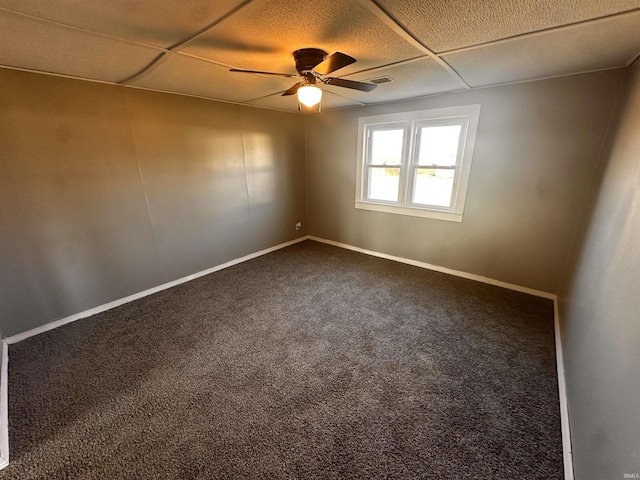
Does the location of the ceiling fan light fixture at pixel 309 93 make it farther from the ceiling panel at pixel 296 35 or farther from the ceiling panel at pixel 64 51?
the ceiling panel at pixel 64 51

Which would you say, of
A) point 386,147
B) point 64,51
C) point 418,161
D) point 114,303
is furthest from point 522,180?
point 114,303

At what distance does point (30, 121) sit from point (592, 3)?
3886 millimetres

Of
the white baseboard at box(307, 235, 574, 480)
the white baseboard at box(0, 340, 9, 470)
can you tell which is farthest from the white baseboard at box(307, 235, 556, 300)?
the white baseboard at box(0, 340, 9, 470)

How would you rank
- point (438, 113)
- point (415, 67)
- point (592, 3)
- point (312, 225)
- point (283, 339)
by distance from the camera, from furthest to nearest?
point (312, 225)
point (438, 113)
point (283, 339)
point (415, 67)
point (592, 3)

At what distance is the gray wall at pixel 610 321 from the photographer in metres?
1.01

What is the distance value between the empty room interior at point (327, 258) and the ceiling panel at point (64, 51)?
3 centimetres

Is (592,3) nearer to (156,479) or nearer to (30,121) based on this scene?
(156,479)

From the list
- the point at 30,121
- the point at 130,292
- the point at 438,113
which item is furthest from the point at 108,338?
the point at 438,113

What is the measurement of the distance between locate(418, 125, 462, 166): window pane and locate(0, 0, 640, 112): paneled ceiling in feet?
2.71

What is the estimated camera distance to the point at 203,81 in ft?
8.26

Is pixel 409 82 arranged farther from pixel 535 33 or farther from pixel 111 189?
pixel 111 189

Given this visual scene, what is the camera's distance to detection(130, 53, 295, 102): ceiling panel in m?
2.08

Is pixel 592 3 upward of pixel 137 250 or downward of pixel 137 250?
upward

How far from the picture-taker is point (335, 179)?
Answer: 14.6 ft
